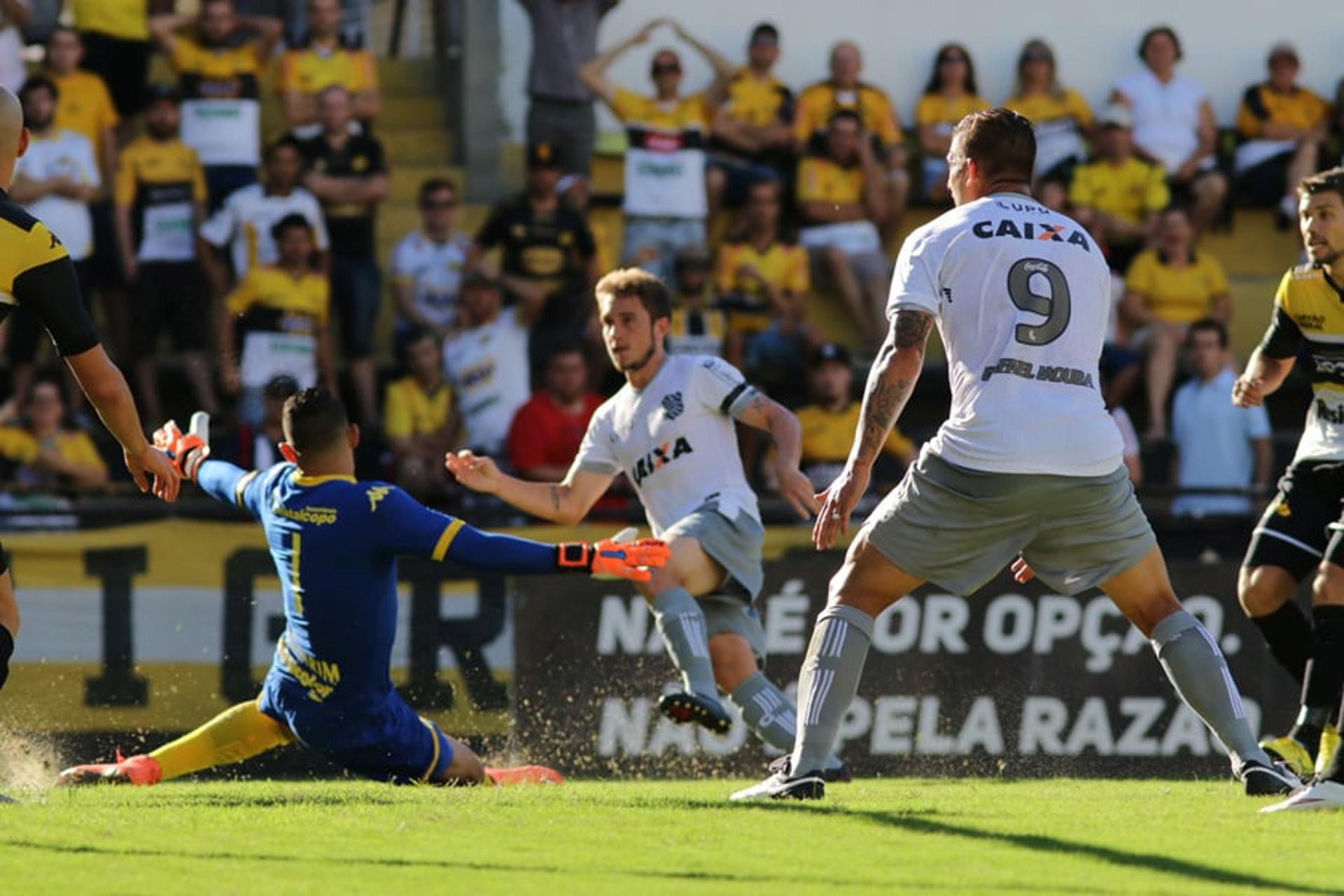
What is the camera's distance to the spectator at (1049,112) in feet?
55.9

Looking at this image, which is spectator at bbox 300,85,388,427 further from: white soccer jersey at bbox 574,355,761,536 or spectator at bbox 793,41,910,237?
white soccer jersey at bbox 574,355,761,536

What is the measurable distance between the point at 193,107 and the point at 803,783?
9714 millimetres

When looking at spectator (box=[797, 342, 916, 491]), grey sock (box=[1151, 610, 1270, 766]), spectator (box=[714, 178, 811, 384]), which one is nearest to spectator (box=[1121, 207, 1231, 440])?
spectator (box=[714, 178, 811, 384])

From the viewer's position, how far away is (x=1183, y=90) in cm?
1742

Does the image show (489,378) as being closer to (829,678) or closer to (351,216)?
(351,216)

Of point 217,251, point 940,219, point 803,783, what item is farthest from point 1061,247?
point 217,251

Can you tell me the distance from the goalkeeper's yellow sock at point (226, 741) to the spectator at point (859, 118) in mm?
9056

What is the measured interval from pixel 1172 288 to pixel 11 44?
8.79 meters

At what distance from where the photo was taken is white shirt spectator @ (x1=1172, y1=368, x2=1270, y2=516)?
48.9ft

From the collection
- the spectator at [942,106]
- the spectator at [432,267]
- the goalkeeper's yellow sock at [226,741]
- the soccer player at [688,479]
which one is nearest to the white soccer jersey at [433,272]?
the spectator at [432,267]

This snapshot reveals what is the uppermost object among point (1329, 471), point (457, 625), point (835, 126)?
point (835, 126)

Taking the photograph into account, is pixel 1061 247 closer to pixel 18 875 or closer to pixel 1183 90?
pixel 18 875

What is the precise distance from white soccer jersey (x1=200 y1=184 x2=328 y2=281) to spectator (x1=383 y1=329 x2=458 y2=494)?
1.08 meters

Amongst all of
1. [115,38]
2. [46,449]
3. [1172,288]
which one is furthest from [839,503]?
[115,38]
